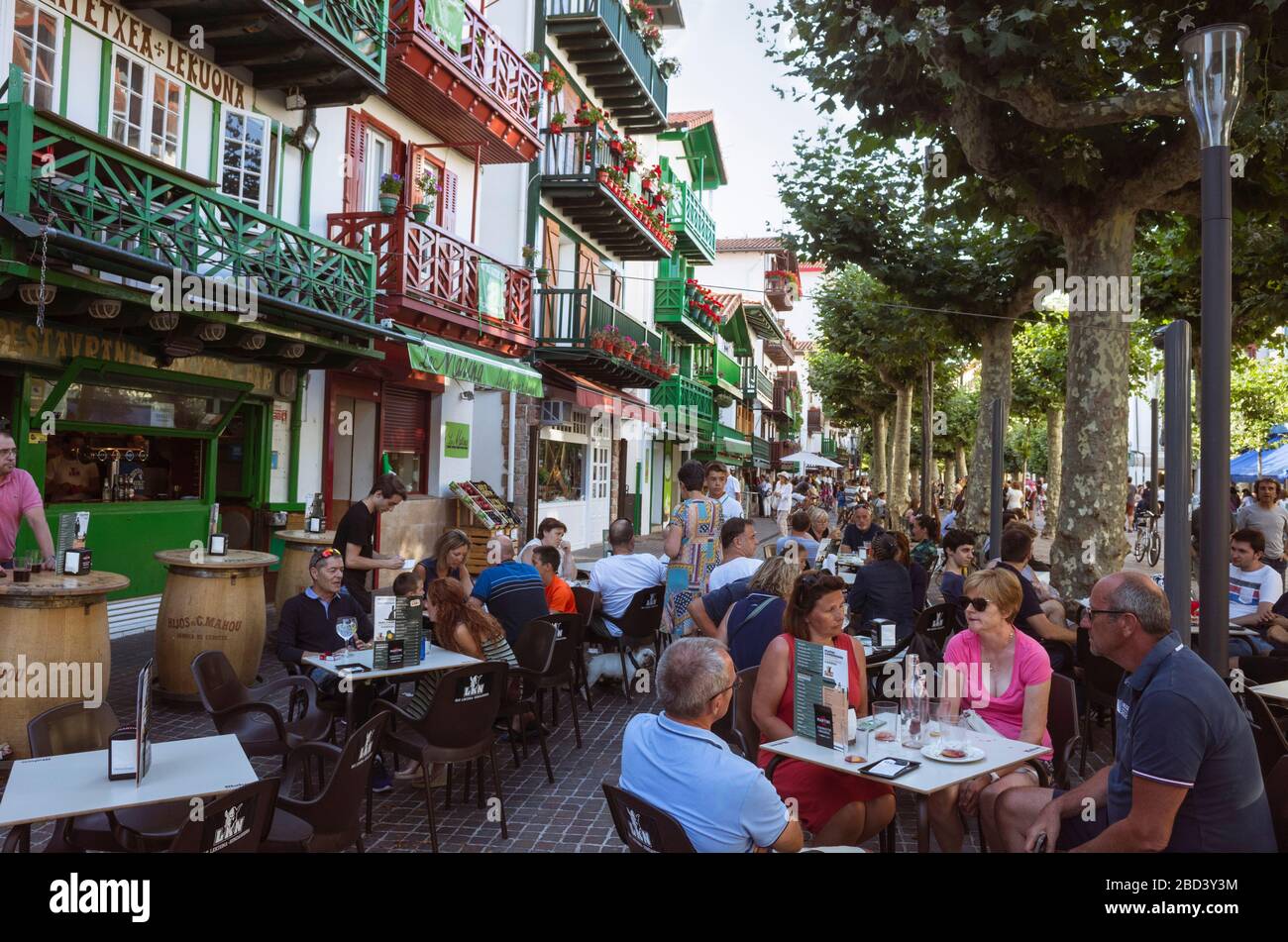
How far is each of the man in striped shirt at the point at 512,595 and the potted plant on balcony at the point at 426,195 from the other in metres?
7.11

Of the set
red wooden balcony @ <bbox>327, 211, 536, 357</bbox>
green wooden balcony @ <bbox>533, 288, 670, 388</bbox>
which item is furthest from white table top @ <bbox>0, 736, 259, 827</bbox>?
green wooden balcony @ <bbox>533, 288, 670, 388</bbox>

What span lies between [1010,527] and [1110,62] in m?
4.70

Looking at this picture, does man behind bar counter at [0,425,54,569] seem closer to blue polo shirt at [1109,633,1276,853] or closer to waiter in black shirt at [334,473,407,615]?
waiter in black shirt at [334,473,407,615]

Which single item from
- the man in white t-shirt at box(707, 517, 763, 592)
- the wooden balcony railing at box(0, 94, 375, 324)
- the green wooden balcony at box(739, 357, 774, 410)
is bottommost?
the man in white t-shirt at box(707, 517, 763, 592)

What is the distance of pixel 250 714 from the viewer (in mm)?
5535

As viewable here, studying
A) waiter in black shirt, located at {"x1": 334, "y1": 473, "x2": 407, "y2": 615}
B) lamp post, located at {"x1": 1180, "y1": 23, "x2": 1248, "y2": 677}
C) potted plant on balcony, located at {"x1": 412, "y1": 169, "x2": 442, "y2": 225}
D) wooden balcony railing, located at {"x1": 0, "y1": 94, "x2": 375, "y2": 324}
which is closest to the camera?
lamp post, located at {"x1": 1180, "y1": 23, "x2": 1248, "y2": 677}

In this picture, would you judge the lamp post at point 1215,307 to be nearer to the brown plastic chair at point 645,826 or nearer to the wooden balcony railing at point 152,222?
the brown plastic chair at point 645,826

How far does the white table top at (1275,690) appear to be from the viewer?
583 cm

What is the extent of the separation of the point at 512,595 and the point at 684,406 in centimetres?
2493

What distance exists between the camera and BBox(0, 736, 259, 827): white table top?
3320mm

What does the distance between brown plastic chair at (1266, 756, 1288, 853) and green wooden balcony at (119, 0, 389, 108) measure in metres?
→ 10.4

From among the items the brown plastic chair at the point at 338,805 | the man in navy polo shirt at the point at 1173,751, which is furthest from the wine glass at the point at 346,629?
the man in navy polo shirt at the point at 1173,751

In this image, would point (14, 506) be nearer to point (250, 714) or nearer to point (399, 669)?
point (250, 714)
